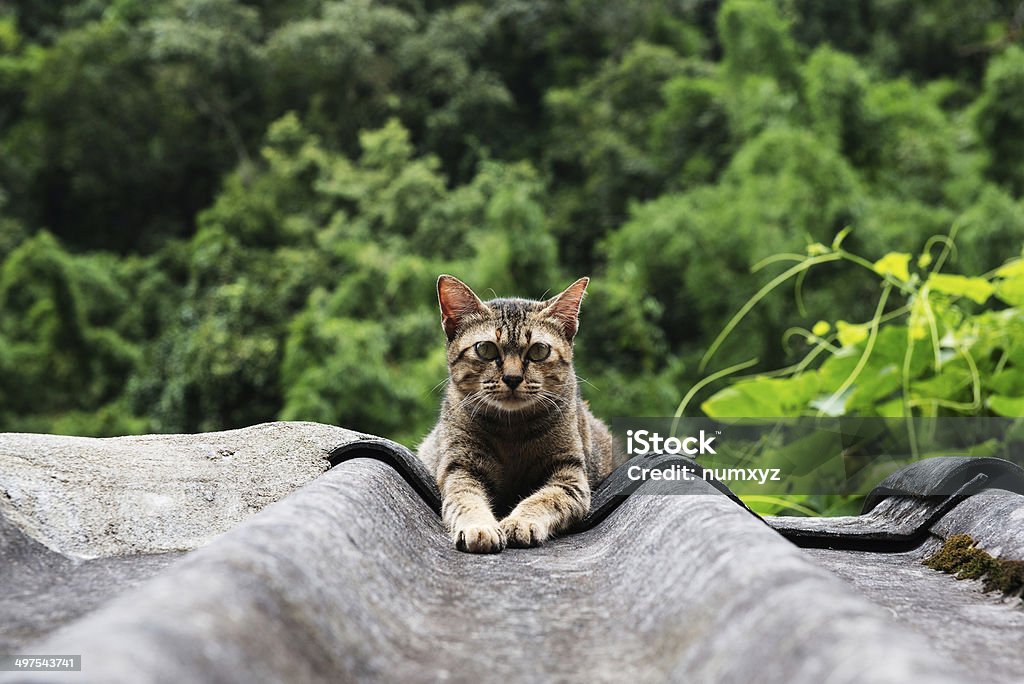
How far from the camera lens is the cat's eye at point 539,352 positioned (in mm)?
2496

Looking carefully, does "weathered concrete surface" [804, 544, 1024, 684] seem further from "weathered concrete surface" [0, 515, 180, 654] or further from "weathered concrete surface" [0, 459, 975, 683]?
"weathered concrete surface" [0, 515, 180, 654]

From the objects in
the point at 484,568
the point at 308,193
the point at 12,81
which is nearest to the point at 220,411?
the point at 308,193

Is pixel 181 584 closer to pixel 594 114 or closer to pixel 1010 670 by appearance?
pixel 1010 670

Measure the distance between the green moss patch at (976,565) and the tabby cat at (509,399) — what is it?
86cm

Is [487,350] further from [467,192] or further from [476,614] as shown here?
[467,192]

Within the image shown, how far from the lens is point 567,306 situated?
2625 mm

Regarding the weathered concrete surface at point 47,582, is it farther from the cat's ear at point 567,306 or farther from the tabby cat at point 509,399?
the cat's ear at point 567,306

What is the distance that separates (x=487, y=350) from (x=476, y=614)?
1.29m

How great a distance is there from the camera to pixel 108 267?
21703 mm

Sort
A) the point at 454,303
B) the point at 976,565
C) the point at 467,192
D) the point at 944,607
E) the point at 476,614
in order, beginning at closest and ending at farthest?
1. the point at 476,614
2. the point at 944,607
3. the point at 976,565
4. the point at 454,303
5. the point at 467,192

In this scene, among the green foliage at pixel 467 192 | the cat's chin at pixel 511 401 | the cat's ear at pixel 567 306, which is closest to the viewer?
the cat's chin at pixel 511 401

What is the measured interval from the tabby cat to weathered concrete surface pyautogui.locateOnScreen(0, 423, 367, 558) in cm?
44

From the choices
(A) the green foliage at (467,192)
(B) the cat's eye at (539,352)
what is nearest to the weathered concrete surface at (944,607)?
(B) the cat's eye at (539,352)

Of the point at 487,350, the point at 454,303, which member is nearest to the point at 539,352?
the point at 487,350
